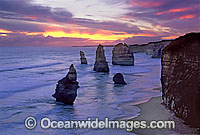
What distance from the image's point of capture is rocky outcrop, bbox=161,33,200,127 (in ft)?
49.3

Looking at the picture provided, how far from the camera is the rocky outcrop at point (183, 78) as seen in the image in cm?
1502

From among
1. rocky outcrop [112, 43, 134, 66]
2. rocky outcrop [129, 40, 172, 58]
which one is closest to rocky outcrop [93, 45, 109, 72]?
rocky outcrop [112, 43, 134, 66]

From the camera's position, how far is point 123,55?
239 ft

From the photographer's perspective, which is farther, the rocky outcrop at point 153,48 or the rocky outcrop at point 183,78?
the rocky outcrop at point 153,48

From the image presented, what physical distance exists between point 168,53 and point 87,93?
1361cm

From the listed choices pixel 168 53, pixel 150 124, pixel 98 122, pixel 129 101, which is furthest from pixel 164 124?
pixel 129 101

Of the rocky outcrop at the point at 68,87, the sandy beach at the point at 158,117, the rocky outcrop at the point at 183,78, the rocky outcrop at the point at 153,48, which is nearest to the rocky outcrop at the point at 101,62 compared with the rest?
the rocky outcrop at the point at 153,48

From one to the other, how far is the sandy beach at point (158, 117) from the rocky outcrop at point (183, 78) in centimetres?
52

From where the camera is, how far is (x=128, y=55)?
2854 inches

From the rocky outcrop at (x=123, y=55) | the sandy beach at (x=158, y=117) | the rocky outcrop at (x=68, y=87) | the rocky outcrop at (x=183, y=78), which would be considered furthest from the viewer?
the rocky outcrop at (x=123, y=55)

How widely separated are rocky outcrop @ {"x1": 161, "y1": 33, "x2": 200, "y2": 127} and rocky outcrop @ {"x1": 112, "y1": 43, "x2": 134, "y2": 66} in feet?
167

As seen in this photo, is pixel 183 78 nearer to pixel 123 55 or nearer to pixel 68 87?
pixel 68 87

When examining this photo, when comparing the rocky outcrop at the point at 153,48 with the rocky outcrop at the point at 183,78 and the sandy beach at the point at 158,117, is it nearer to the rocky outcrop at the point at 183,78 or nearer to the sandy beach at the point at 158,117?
the sandy beach at the point at 158,117

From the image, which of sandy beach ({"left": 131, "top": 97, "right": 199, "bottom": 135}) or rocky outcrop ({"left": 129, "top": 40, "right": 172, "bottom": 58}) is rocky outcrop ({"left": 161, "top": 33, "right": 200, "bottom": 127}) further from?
rocky outcrop ({"left": 129, "top": 40, "right": 172, "bottom": 58})
